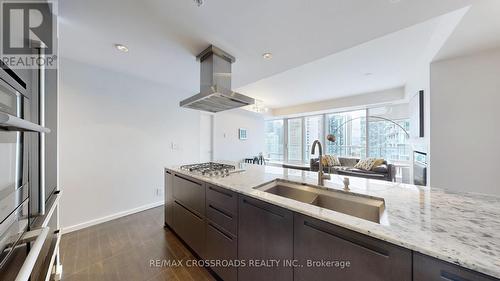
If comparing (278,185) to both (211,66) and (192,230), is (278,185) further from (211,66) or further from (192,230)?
(211,66)

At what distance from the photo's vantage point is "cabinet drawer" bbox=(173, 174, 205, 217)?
180cm

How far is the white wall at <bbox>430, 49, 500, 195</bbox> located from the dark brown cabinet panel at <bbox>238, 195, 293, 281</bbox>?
8.42 feet

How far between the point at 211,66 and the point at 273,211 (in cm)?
177

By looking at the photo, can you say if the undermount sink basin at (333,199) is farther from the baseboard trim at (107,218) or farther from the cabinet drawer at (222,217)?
the baseboard trim at (107,218)

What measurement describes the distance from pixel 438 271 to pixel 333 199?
2.51ft

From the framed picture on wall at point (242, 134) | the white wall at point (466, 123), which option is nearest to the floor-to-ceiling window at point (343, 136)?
the framed picture on wall at point (242, 134)

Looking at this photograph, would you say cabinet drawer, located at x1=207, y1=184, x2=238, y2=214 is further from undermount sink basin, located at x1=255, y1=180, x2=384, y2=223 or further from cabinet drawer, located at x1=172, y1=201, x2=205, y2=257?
cabinet drawer, located at x1=172, y1=201, x2=205, y2=257

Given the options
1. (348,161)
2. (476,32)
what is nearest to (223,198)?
(476,32)

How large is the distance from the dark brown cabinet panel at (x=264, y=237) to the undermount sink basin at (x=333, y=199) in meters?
0.27

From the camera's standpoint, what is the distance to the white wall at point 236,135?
206 inches

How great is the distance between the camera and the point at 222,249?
5.06 ft

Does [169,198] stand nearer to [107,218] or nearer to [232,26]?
[107,218]

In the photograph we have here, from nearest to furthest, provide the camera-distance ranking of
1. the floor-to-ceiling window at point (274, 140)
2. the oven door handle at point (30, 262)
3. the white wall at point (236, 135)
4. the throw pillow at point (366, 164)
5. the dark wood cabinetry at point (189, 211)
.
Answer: the oven door handle at point (30, 262)
the dark wood cabinetry at point (189, 211)
the throw pillow at point (366, 164)
the white wall at point (236, 135)
the floor-to-ceiling window at point (274, 140)

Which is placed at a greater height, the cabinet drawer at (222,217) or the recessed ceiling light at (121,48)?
the recessed ceiling light at (121,48)
